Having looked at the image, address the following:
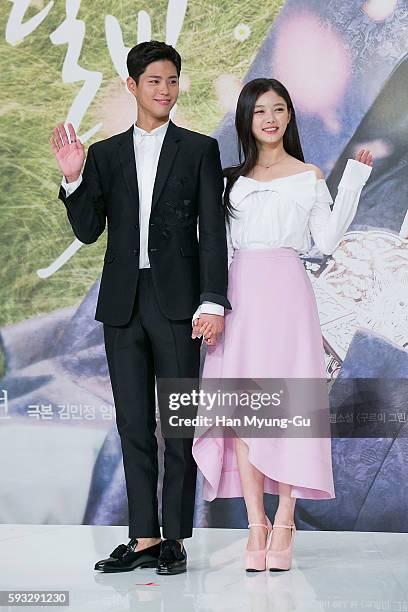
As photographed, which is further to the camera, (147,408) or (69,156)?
(147,408)

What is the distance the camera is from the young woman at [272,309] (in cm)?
304

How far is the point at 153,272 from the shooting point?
298 cm

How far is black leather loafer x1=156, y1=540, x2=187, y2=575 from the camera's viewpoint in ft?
9.67

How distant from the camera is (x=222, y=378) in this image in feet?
10.2

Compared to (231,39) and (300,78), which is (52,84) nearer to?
(231,39)

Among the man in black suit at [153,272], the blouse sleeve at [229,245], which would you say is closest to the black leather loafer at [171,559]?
the man in black suit at [153,272]

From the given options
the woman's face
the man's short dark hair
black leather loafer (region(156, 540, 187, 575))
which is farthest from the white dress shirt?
black leather loafer (region(156, 540, 187, 575))

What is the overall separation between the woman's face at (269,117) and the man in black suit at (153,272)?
154 mm

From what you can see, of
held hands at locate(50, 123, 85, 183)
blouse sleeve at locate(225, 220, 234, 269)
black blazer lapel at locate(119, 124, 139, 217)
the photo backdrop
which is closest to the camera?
held hands at locate(50, 123, 85, 183)

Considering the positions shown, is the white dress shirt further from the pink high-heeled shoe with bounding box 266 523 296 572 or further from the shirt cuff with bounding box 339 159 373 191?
the pink high-heeled shoe with bounding box 266 523 296 572

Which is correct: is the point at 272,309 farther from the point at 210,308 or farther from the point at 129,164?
the point at 129,164

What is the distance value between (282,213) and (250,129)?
0.27 metres

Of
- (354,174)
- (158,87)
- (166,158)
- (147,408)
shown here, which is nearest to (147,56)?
(158,87)

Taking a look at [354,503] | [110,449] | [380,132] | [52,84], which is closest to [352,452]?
[354,503]
